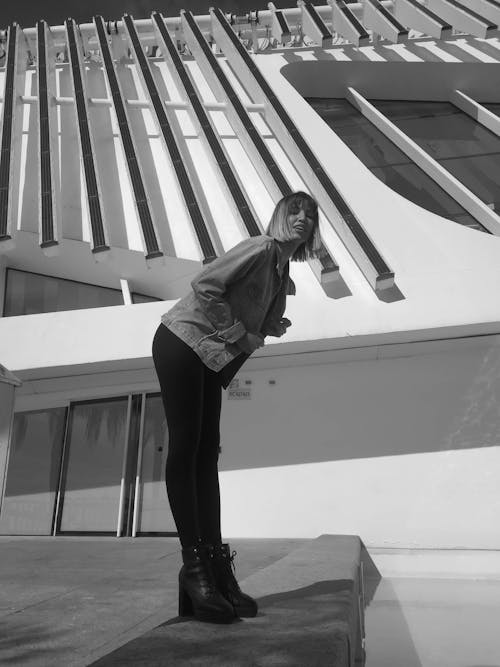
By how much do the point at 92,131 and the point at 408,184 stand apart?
461 cm

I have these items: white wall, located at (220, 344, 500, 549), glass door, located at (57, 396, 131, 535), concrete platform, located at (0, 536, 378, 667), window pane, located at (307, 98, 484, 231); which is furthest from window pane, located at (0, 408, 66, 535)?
window pane, located at (307, 98, 484, 231)

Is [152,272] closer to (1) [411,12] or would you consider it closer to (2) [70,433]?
(2) [70,433]

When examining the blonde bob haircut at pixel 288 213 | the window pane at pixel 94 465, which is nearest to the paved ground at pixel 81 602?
the blonde bob haircut at pixel 288 213

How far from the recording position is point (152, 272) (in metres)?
9.06

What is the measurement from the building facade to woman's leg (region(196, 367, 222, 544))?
522cm

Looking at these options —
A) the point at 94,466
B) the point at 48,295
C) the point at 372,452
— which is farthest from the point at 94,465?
the point at 372,452

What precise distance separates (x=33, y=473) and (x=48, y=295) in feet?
8.56

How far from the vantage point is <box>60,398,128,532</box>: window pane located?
8.78 m

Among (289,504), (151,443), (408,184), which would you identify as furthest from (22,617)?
(408,184)

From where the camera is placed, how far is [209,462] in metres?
→ 2.13

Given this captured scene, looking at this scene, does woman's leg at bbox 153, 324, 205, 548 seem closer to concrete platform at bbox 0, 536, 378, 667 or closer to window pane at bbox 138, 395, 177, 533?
concrete platform at bbox 0, 536, 378, 667

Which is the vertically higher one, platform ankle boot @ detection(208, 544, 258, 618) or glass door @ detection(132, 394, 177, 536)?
glass door @ detection(132, 394, 177, 536)

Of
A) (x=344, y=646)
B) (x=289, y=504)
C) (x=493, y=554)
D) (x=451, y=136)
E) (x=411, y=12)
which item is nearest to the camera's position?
(x=344, y=646)

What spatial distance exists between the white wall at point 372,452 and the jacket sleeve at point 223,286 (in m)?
6.12
